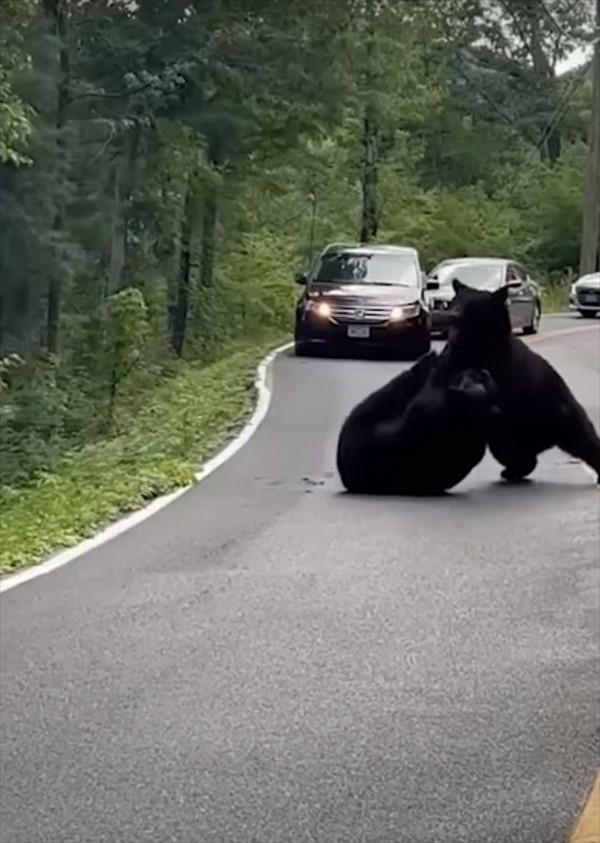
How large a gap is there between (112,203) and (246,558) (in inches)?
386

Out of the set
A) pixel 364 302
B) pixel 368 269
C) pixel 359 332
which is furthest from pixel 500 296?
pixel 359 332

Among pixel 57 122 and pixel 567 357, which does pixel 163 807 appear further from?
pixel 57 122

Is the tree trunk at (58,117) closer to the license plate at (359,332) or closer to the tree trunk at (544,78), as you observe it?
the license plate at (359,332)

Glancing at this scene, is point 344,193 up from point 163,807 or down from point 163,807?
up

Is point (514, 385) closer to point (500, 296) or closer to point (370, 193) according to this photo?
point (500, 296)

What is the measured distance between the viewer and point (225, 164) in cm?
1791

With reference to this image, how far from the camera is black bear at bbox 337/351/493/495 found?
8.41 m

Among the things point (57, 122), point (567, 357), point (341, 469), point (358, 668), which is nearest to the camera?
point (358, 668)

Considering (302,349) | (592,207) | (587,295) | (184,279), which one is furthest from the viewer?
(184,279)

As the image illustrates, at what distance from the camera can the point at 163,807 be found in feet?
13.1

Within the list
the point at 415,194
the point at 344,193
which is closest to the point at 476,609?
the point at 415,194

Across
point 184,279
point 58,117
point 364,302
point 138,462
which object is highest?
point 58,117

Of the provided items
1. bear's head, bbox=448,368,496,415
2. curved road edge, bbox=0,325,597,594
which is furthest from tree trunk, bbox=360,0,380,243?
bear's head, bbox=448,368,496,415

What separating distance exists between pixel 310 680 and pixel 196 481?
476 cm
